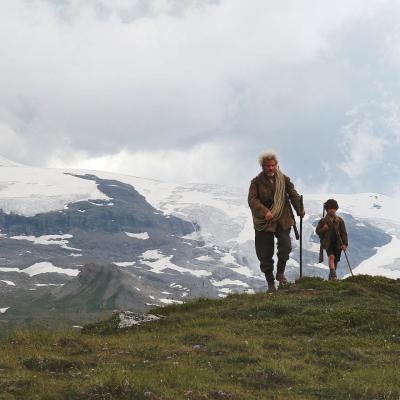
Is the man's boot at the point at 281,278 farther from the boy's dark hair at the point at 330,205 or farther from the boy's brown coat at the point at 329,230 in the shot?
the boy's dark hair at the point at 330,205

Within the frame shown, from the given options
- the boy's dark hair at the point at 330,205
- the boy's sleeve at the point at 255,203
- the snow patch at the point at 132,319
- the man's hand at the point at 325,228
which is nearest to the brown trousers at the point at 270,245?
the boy's sleeve at the point at 255,203

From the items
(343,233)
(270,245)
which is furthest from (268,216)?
(343,233)

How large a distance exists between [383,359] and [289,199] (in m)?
8.36

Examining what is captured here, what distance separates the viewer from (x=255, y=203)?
63.9 feet

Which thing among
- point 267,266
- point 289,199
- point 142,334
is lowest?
point 142,334

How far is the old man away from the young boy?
197 inches

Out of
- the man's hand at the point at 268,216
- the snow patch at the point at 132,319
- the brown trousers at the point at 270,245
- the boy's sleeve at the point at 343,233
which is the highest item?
the man's hand at the point at 268,216

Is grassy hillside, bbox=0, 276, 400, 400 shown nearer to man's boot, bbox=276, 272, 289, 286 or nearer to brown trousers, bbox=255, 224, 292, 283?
man's boot, bbox=276, 272, 289, 286

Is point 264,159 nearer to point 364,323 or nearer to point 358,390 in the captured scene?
point 364,323

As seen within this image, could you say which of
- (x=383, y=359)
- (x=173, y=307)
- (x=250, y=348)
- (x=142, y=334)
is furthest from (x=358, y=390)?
(x=173, y=307)

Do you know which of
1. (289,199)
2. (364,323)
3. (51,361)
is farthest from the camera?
(289,199)

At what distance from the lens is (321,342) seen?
14.8m

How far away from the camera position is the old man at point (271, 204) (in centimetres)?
1944

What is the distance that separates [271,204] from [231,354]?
23.8 ft
